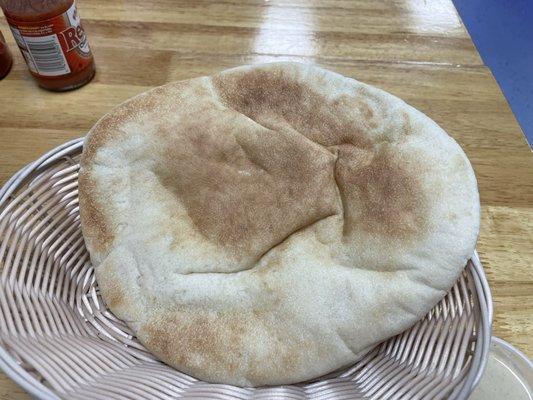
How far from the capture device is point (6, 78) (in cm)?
125

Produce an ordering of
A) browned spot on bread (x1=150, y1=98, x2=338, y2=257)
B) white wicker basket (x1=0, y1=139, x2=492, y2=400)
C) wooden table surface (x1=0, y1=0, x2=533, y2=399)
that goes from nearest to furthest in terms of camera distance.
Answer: white wicker basket (x1=0, y1=139, x2=492, y2=400), browned spot on bread (x1=150, y1=98, x2=338, y2=257), wooden table surface (x1=0, y1=0, x2=533, y2=399)

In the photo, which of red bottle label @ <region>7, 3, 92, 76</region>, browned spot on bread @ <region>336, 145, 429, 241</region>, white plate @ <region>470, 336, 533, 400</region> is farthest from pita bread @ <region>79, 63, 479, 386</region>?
red bottle label @ <region>7, 3, 92, 76</region>

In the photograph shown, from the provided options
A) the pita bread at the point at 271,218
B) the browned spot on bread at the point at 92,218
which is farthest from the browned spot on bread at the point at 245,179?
the browned spot on bread at the point at 92,218

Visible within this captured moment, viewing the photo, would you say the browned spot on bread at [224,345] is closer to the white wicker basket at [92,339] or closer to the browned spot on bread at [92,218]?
the white wicker basket at [92,339]

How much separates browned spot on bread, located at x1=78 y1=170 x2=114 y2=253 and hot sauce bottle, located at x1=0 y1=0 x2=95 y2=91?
0.41 meters

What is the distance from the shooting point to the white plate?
2.59 feet

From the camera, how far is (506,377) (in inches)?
31.6

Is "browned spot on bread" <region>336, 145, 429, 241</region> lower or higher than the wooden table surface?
higher

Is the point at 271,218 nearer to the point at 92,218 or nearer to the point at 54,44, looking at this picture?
the point at 92,218

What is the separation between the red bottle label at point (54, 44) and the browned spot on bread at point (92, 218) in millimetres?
411

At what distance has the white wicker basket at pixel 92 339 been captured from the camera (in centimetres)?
64

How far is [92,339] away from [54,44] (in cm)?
67

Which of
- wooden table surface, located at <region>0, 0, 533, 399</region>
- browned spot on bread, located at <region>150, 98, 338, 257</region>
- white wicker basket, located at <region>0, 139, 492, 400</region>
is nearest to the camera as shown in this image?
white wicker basket, located at <region>0, 139, 492, 400</region>

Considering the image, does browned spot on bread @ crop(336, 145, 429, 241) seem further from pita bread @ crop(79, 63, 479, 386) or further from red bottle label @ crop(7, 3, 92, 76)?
red bottle label @ crop(7, 3, 92, 76)
